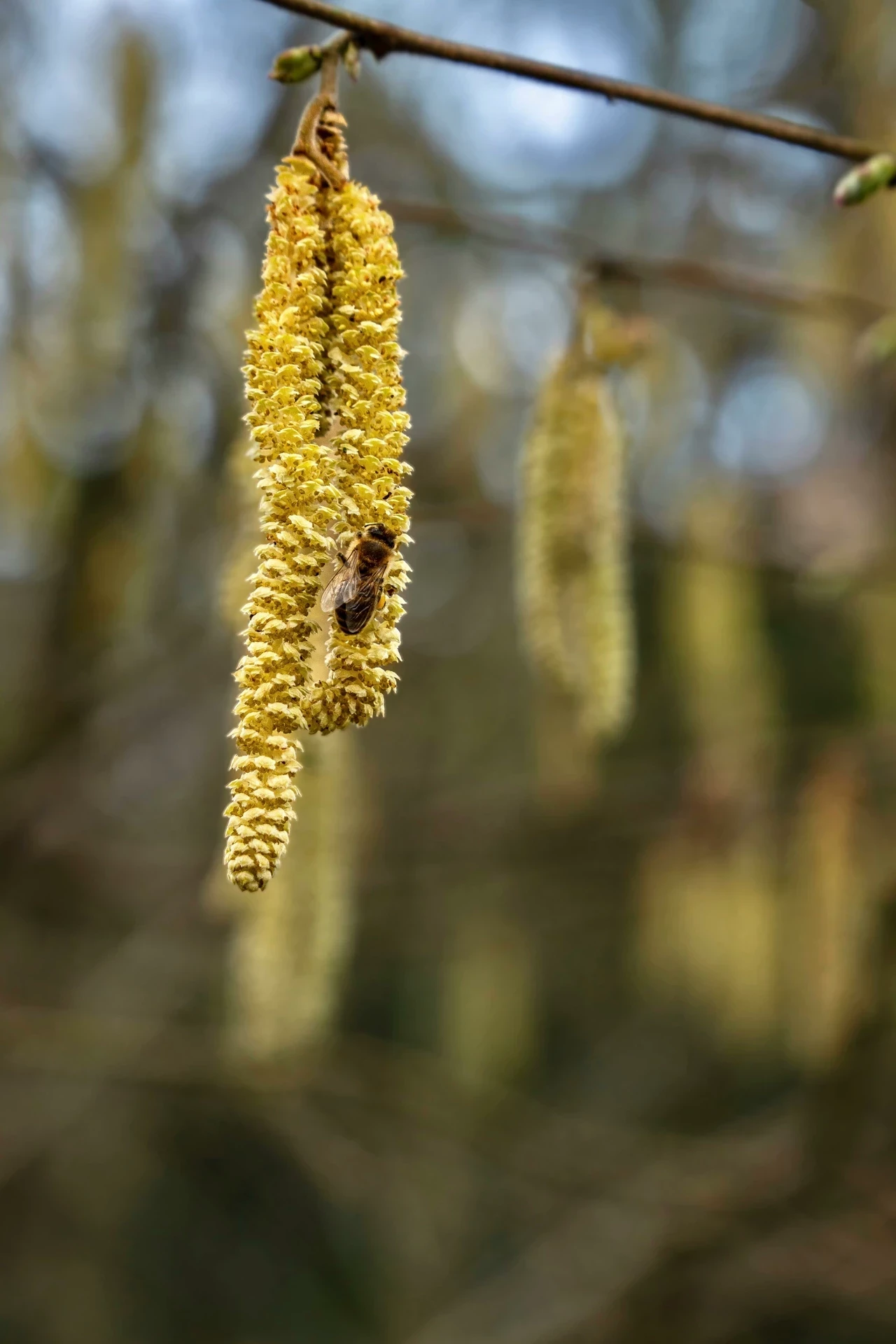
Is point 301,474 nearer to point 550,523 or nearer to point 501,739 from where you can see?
point 550,523

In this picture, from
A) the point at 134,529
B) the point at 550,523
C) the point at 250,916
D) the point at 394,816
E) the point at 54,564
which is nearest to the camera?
the point at 550,523

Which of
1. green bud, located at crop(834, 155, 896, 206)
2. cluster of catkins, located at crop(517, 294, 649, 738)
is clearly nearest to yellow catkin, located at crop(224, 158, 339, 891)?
green bud, located at crop(834, 155, 896, 206)

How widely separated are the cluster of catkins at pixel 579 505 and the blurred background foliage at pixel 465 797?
0.40 meters

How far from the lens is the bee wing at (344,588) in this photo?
80 centimetres

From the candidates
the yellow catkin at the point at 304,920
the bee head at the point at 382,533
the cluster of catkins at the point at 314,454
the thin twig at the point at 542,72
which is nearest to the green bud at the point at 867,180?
the thin twig at the point at 542,72

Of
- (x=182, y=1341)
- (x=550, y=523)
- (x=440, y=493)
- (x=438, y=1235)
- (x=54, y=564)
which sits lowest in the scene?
(x=182, y=1341)

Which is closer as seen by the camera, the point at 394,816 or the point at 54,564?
the point at 54,564

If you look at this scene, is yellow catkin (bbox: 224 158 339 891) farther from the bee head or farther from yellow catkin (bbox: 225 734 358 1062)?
yellow catkin (bbox: 225 734 358 1062)

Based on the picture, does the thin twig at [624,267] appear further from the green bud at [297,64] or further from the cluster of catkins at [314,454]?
the cluster of catkins at [314,454]

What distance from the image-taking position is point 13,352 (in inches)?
108

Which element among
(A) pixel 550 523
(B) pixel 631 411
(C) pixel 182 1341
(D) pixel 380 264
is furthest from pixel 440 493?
(C) pixel 182 1341

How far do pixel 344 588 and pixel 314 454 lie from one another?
0.30ft

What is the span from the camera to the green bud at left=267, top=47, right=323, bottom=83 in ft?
3.08

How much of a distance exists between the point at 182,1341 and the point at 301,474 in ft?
18.7
